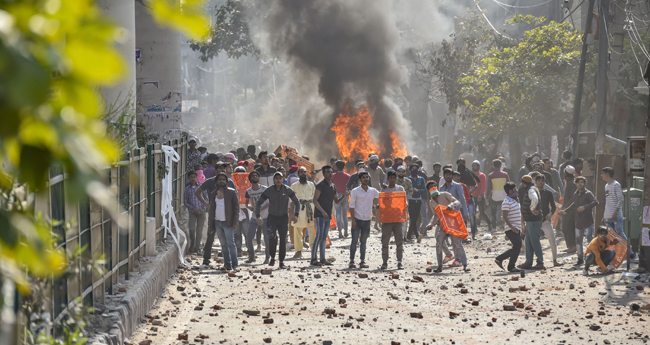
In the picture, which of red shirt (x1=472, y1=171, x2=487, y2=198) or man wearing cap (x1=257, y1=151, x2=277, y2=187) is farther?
red shirt (x1=472, y1=171, x2=487, y2=198)

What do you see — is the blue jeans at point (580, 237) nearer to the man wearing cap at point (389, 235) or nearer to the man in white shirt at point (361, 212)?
the man wearing cap at point (389, 235)

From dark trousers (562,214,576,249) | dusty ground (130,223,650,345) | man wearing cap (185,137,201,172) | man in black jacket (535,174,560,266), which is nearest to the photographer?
dusty ground (130,223,650,345)

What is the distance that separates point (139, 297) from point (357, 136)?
72.6 ft

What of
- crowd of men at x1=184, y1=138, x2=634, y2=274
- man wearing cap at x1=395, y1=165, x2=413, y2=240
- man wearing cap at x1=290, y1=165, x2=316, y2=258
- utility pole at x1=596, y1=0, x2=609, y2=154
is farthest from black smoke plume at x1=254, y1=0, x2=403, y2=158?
man wearing cap at x1=290, y1=165, x2=316, y2=258

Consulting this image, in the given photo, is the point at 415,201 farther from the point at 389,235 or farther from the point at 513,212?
the point at 513,212

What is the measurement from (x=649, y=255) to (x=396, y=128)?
20466 millimetres

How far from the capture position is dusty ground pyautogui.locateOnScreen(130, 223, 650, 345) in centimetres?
728

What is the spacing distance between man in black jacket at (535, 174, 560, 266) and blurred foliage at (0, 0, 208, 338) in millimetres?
11813

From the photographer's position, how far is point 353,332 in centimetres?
739

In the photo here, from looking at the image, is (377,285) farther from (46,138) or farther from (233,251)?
(46,138)

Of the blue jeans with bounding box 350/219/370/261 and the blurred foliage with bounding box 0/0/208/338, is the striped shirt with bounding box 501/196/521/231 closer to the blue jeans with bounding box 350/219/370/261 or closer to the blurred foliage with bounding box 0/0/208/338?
the blue jeans with bounding box 350/219/370/261

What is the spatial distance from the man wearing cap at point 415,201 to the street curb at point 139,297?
19.4 ft

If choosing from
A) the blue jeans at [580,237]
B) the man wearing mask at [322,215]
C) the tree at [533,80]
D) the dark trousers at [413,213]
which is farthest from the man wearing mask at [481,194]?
the tree at [533,80]

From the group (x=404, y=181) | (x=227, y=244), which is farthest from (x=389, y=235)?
(x=404, y=181)
